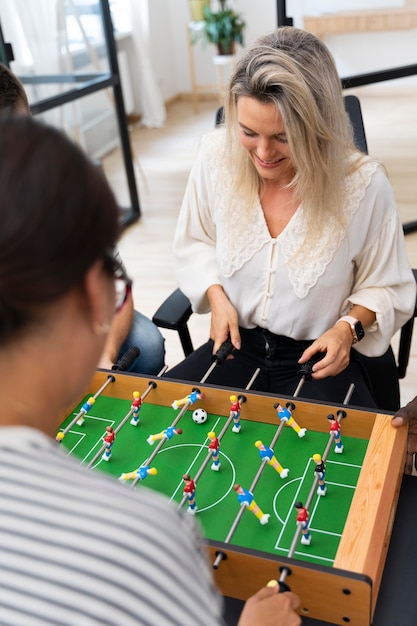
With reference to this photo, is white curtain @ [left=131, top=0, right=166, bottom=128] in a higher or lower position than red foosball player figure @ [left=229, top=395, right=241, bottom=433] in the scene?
lower

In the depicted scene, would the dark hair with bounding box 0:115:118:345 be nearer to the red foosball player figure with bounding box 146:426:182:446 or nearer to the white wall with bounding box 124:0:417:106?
the red foosball player figure with bounding box 146:426:182:446

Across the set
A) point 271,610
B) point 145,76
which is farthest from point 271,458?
point 145,76

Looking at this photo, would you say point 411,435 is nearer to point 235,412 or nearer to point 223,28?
point 235,412

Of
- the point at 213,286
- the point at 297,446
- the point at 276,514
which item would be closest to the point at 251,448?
the point at 297,446

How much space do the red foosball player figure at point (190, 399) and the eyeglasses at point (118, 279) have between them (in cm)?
75

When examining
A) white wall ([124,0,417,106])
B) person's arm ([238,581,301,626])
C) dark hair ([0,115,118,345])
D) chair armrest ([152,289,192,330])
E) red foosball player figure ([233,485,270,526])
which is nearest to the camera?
dark hair ([0,115,118,345])

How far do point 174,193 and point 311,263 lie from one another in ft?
11.1

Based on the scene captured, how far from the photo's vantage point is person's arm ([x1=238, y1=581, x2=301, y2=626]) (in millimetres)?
1002

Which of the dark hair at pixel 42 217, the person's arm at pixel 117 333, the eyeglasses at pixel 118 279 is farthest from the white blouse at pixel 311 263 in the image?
the dark hair at pixel 42 217

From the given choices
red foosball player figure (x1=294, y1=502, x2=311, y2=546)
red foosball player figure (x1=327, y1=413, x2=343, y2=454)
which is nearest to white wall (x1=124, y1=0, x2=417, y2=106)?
red foosball player figure (x1=327, y1=413, x2=343, y2=454)

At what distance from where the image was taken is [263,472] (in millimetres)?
1422

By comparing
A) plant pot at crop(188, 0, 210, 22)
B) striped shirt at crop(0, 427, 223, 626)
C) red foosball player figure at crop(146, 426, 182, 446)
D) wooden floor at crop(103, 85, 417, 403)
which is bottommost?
wooden floor at crop(103, 85, 417, 403)

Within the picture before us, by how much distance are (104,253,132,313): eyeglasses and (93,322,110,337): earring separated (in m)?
0.04

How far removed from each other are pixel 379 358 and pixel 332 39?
203 cm
